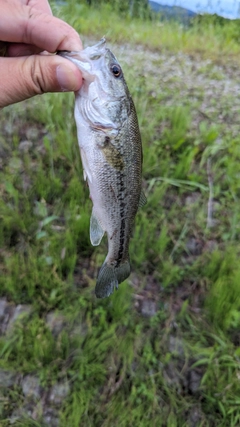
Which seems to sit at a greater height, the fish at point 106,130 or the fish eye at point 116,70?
the fish eye at point 116,70

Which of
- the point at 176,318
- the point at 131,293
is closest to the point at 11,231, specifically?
the point at 131,293

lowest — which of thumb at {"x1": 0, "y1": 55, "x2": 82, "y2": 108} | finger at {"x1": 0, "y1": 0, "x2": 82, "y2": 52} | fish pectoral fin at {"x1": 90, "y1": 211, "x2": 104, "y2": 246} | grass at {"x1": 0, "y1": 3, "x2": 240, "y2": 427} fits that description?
grass at {"x1": 0, "y1": 3, "x2": 240, "y2": 427}

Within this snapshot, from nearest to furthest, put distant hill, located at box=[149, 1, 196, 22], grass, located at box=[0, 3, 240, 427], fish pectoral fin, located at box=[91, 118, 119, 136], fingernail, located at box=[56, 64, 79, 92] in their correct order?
fingernail, located at box=[56, 64, 79, 92], fish pectoral fin, located at box=[91, 118, 119, 136], grass, located at box=[0, 3, 240, 427], distant hill, located at box=[149, 1, 196, 22]

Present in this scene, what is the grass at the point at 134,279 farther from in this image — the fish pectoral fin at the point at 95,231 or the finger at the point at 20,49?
the finger at the point at 20,49

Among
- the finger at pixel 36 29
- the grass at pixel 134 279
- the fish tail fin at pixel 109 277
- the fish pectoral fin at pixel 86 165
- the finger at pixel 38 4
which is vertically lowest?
the grass at pixel 134 279

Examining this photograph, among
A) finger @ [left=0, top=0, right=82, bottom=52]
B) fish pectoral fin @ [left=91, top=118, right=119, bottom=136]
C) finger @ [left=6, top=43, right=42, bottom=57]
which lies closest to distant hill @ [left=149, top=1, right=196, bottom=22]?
finger @ [left=6, top=43, right=42, bottom=57]

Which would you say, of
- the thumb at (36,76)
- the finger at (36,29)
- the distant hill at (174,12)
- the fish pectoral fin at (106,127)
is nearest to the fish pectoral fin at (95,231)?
the fish pectoral fin at (106,127)

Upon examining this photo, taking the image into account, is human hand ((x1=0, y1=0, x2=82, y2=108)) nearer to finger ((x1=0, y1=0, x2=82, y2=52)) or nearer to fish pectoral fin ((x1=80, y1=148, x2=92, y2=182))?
finger ((x1=0, y1=0, x2=82, y2=52))
